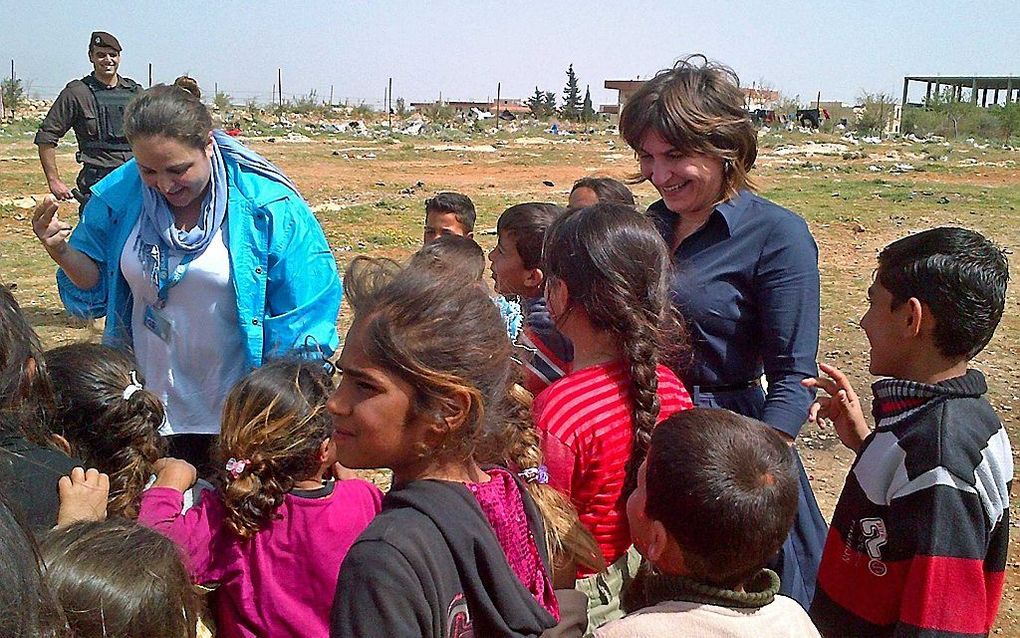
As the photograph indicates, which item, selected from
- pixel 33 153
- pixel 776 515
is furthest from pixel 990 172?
pixel 776 515

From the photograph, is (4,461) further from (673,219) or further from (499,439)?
(673,219)

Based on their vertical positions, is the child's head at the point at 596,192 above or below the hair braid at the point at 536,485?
above

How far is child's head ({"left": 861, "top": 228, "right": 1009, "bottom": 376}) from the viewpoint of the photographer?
7.25 ft

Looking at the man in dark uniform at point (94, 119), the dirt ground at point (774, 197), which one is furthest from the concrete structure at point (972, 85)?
the man in dark uniform at point (94, 119)

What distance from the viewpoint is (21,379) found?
2.20 metres

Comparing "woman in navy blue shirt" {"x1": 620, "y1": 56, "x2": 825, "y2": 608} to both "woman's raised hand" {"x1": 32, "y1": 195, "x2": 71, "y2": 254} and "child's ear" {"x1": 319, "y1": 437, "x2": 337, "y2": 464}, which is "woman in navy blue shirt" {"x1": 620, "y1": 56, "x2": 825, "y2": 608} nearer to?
"child's ear" {"x1": 319, "y1": 437, "x2": 337, "y2": 464}

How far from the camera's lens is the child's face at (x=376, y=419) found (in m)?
1.79

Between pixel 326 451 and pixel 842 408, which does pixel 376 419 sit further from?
pixel 842 408

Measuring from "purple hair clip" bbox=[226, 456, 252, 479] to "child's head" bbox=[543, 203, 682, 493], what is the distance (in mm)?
853

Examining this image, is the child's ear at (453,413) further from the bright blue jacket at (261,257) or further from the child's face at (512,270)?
the child's face at (512,270)

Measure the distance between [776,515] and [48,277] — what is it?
9.24 meters

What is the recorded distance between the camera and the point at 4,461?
6.10 feet

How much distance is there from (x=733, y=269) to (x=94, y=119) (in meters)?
6.26

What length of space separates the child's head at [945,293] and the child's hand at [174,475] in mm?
1891
